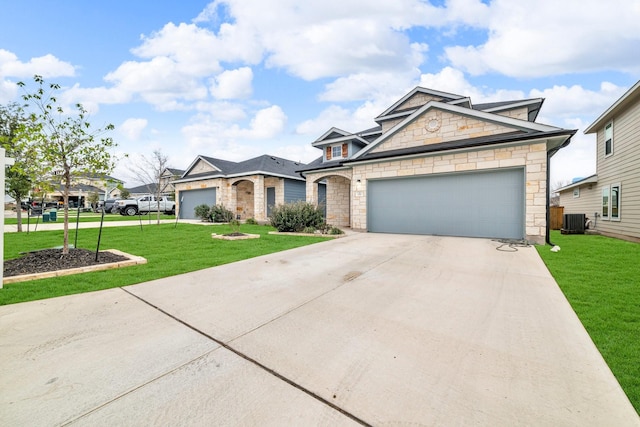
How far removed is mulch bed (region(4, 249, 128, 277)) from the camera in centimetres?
495

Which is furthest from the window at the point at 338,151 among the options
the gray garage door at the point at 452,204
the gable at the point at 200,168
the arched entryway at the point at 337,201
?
the gable at the point at 200,168

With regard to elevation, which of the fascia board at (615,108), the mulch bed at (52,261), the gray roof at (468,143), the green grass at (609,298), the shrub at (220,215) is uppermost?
the fascia board at (615,108)

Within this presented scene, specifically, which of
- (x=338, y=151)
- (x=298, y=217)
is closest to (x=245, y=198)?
(x=338, y=151)

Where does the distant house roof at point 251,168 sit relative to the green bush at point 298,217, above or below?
above

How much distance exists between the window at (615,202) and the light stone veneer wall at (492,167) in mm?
5906

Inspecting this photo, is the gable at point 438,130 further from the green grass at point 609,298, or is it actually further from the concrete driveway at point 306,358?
the concrete driveway at point 306,358

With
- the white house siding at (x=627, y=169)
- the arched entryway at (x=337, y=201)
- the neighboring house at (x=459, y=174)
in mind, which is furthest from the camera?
the arched entryway at (x=337, y=201)

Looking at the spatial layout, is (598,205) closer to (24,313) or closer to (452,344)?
(452,344)

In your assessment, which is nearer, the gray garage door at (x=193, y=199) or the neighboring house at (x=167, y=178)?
the neighboring house at (x=167, y=178)

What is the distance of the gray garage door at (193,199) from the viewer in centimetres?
2060

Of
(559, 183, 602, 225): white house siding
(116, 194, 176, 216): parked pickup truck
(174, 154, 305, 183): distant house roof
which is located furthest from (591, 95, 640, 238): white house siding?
(116, 194, 176, 216): parked pickup truck

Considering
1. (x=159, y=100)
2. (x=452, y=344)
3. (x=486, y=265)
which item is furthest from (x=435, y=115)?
(x=159, y=100)

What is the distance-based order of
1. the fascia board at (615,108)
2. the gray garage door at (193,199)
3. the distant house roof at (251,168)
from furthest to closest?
1. the gray garage door at (193,199)
2. the distant house roof at (251,168)
3. the fascia board at (615,108)

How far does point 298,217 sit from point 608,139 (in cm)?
1470
